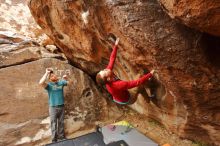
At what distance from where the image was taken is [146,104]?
24.1ft

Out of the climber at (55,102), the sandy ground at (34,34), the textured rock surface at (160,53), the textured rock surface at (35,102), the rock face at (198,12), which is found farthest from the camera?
the textured rock surface at (35,102)

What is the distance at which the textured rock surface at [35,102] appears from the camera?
7578mm

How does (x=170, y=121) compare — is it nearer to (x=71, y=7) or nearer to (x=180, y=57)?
(x=180, y=57)

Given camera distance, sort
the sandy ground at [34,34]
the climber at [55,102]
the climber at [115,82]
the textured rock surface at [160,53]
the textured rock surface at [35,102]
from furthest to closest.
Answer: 1. the textured rock surface at [35,102]
2. the climber at [55,102]
3. the sandy ground at [34,34]
4. the climber at [115,82]
5. the textured rock surface at [160,53]

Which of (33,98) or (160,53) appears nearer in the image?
(160,53)

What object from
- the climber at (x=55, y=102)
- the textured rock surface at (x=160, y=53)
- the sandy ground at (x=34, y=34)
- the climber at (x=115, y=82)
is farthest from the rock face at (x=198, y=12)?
the climber at (x=55, y=102)

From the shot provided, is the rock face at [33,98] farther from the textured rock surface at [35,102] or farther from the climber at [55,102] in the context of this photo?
the climber at [55,102]

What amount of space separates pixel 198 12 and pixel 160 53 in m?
1.32

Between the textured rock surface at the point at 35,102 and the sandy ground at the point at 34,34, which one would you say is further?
the textured rock surface at the point at 35,102

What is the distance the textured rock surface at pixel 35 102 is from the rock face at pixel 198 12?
201 inches

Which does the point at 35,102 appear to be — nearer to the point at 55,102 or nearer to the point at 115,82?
the point at 55,102

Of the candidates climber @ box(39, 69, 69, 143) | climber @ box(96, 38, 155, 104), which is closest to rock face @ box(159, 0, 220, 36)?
climber @ box(96, 38, 155, 104)

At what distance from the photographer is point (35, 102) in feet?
26.7

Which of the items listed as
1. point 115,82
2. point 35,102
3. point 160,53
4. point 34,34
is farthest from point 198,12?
point 34,34
